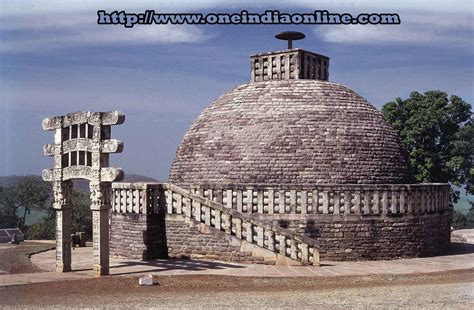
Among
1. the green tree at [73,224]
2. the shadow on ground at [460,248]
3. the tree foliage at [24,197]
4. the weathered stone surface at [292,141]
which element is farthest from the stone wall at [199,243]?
the tree foliage at [24,197]

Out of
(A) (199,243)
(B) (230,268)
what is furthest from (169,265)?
(B) (230,268)

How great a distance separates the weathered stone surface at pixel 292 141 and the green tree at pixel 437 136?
39.9 ft

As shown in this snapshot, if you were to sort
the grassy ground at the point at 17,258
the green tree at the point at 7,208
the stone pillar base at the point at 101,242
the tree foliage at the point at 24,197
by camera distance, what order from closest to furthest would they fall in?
the stone pillar base at the point at 101,242, the grassy ground at the point at 17,258, the green tree at the point at 7,208, the tree foliage at the point at 24,197

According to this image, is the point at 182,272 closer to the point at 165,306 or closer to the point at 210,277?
the point at 210,277

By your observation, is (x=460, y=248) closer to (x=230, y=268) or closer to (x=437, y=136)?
(x=230, y=268)

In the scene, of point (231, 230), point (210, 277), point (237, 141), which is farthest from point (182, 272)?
point (237, 141)

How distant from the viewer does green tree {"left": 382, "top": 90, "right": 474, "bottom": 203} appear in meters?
35.5

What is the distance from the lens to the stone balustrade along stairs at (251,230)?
1812 cm

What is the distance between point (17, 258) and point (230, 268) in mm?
7520

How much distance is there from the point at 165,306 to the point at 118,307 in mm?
856

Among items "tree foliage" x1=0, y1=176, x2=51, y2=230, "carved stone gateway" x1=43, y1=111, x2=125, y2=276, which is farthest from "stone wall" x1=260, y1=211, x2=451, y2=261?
"tree foliage" x1=0, y1=176, x2=51, y2=230

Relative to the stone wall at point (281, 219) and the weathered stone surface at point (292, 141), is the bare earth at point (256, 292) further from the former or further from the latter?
the weathered stone surface at point (292, 141)

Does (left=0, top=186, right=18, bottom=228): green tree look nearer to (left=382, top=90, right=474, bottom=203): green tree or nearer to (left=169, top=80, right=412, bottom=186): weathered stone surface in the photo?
(left=169, top=80, right=412, bottom=186): weathered stone surface

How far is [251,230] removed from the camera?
60.5ft
